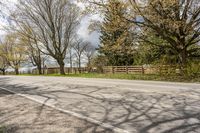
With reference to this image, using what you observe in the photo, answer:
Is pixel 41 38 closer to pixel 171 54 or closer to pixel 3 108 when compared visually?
pixel 171 54

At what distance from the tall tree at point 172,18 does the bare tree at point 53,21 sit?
852 inches

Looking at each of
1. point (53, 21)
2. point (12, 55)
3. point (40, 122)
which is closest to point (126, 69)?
point (53, 21)

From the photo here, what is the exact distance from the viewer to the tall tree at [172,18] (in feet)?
70.3

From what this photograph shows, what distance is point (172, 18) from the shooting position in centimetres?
2244

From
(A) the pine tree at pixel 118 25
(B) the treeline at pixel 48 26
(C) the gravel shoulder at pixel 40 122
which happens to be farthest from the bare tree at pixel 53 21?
(C) the gravel shoulder at pixel 40 122

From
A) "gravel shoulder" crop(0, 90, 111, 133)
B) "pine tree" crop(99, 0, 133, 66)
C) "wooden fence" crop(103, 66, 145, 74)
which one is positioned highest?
"pine tree" crop(99, 0, 133, 66)

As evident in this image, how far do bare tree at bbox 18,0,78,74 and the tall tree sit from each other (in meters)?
21.6

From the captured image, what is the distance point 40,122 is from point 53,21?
37756 millimetres

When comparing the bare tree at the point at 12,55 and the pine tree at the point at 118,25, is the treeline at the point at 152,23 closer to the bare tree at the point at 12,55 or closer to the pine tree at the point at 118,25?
the pine tree at the point at 118,25

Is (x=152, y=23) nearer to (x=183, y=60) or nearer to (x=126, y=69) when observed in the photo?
(x=183, y=60)

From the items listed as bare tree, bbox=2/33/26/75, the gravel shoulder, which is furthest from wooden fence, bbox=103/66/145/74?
bare tree, bbox=2/33/26/75

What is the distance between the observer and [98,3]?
21641 millimetres

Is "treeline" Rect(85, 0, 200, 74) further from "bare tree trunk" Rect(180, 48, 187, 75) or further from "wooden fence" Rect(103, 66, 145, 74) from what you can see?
"wooden fence" Rect(103, 66, 145, 74)

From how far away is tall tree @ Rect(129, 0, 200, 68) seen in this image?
21442 millimetres
